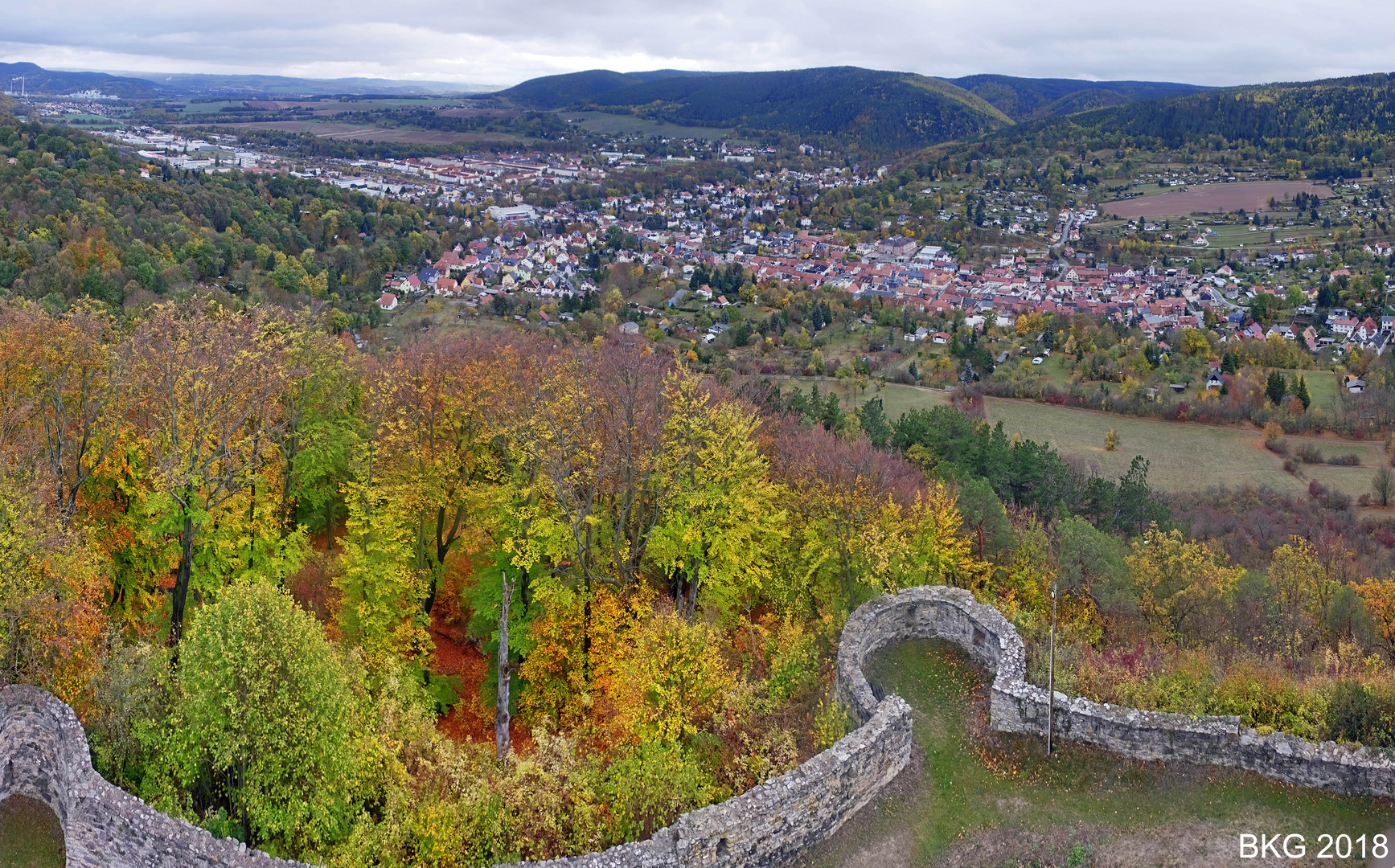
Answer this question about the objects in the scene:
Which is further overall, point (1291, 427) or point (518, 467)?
point (1291, 427)

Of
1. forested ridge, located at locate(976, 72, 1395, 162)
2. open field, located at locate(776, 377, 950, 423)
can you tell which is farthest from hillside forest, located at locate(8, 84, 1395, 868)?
forested ridge, located at locate(976, 72, 1395, 162)

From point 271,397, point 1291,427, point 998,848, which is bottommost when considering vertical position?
point 1291,427

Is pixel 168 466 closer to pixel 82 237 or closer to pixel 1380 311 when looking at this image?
pixel 82 237

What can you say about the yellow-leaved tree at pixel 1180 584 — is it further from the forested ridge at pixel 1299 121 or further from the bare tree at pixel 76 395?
the forested ridge at pixel 1299 121

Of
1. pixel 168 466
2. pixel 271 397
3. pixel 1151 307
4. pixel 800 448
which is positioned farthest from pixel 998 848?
pixel 1151 307

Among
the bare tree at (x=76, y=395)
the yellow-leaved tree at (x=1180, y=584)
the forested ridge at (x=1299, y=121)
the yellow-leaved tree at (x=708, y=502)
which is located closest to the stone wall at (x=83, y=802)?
the bare tree at (x=76, y=395)

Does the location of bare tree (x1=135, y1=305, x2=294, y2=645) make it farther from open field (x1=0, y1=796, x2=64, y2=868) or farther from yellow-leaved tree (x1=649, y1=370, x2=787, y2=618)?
yellow-leaved tree (x1=649, y1=370, x2=787, y2=618)

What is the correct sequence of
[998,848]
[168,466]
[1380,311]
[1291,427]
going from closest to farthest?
[998,848], [168,466], [1291,427], [1380,311]
